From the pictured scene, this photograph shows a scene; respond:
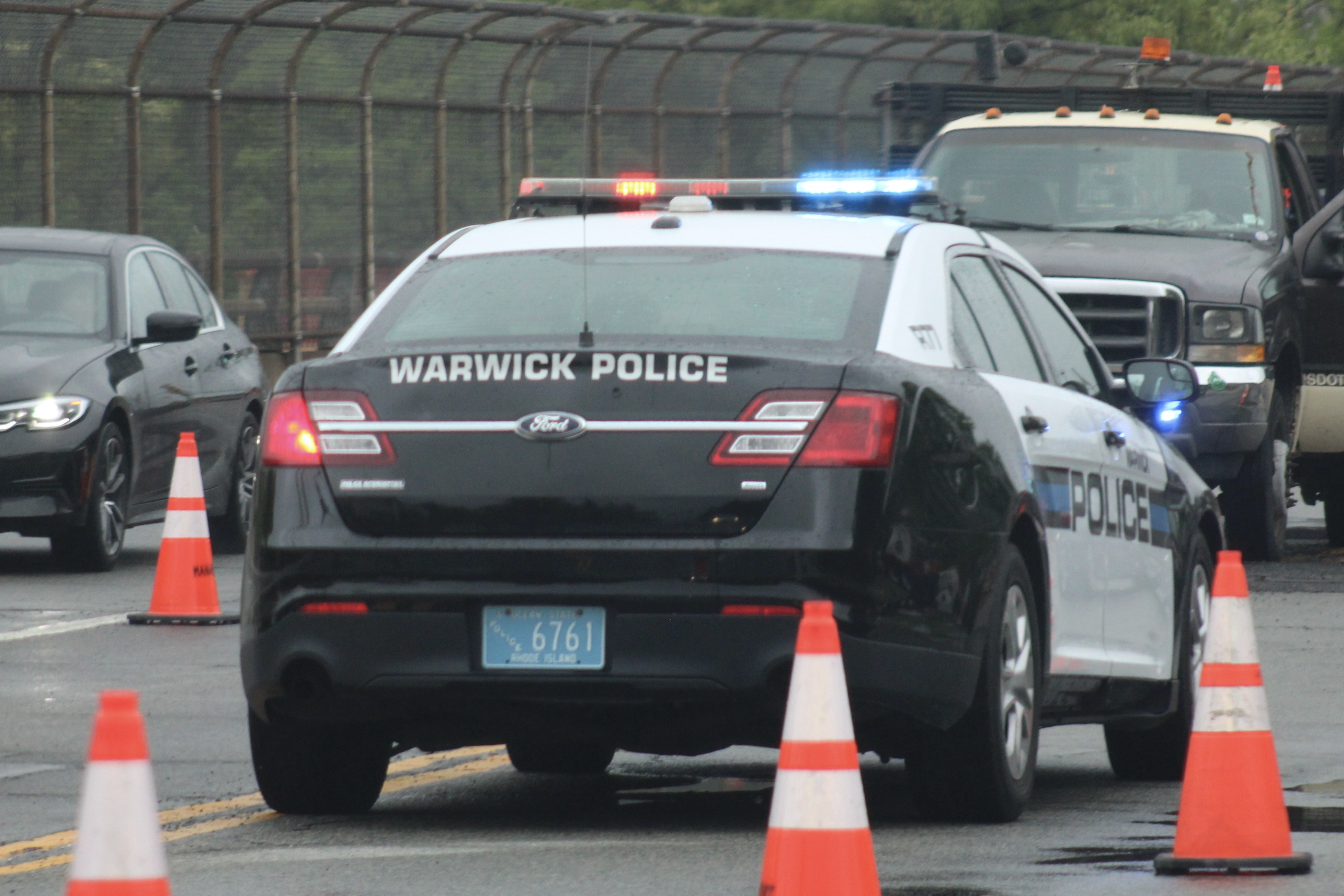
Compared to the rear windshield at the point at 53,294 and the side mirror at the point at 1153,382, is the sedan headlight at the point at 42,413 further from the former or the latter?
the side mirror at the point at 1153,382

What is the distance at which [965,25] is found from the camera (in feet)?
156

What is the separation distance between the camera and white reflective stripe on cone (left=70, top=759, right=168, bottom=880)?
4.05m

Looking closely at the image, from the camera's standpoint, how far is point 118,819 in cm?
407

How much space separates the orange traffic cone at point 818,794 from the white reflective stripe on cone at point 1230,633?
1446 millimetres

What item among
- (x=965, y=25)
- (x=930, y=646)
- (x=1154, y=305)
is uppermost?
(x=930, y=646)

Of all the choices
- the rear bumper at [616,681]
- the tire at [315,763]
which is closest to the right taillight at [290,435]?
the rear bumper at [616,681]

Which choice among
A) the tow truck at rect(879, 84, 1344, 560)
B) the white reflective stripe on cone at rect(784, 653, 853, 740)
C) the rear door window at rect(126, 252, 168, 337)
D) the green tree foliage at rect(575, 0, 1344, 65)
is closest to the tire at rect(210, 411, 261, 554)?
the rear door window at rect(126, 252, 168, 337)

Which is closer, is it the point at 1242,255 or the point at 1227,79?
the point at 1242,255

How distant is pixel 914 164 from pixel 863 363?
936cm

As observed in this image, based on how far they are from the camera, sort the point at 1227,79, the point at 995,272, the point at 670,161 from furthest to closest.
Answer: the point at 1227,79, the point at 670,161, the point at 995,272

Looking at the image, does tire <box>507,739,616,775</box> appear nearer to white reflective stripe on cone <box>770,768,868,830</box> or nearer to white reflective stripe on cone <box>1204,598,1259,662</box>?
white reflective stripe on cone <box>1204,598,1259,662</box>

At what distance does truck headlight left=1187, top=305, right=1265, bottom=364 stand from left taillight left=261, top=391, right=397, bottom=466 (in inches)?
337

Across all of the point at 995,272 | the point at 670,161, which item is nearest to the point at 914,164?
the point at 995,272

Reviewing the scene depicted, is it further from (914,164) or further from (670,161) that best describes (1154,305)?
(670,161)
